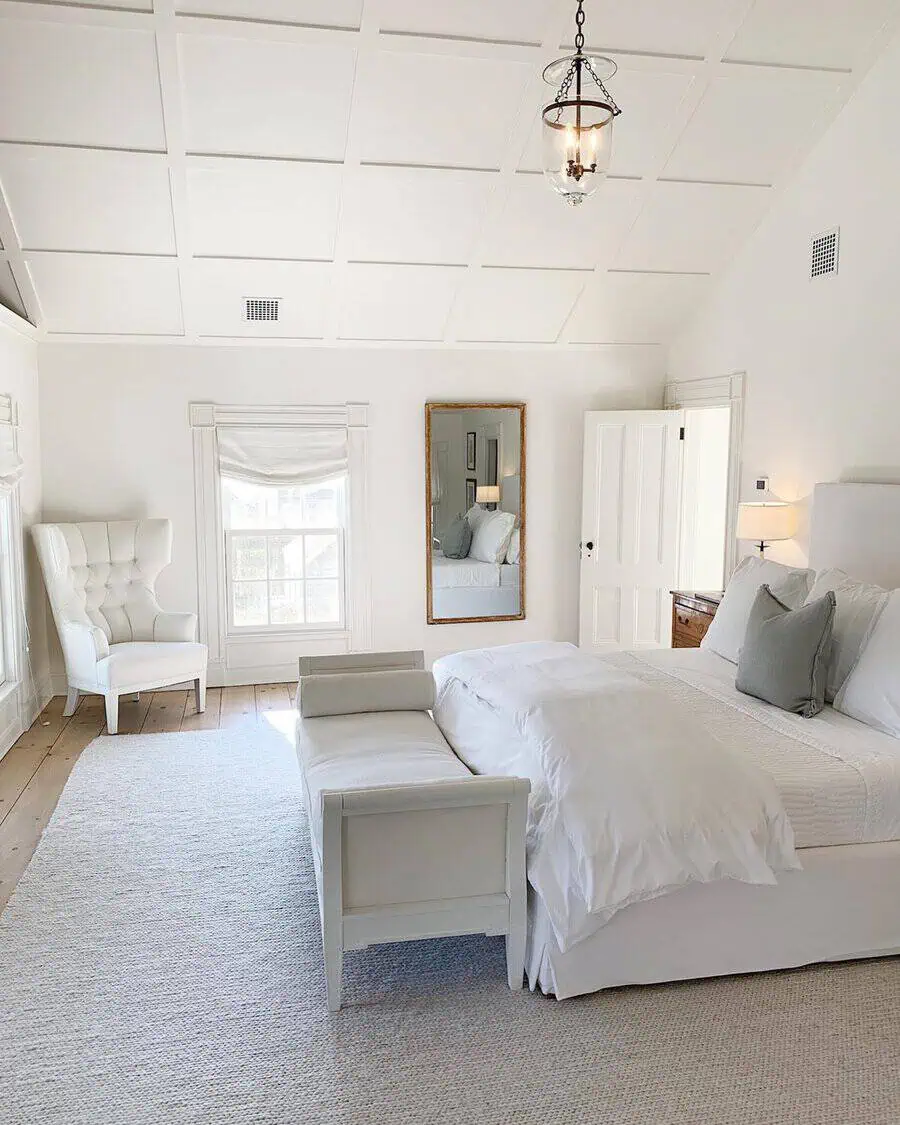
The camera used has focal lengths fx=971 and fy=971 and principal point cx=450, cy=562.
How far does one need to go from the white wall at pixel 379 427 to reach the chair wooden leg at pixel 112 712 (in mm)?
1098

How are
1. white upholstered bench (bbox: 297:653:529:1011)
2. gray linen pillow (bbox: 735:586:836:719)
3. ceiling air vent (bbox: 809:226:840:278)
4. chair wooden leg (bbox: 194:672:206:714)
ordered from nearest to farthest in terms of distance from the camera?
1. white upholstered bench (bbox: 297:653:529:1011)
2. gray linen pillow (bbox: 735:586:836:719)
3. ceiling air vent (bbox: 809:226:840:278)
4. chair wooden leg (bbox: 194:672:206:714)

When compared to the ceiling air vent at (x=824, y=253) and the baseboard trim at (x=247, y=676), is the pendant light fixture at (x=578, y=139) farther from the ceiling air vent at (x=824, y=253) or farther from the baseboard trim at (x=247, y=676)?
the baseboard trim at (x=247, y=676)

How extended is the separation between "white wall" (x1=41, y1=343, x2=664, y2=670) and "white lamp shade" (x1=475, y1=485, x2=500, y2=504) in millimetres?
261

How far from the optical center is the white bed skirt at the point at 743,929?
A: 2775mm

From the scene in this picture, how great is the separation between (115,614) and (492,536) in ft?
8.13

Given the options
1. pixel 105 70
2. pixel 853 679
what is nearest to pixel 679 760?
pixel 853 679

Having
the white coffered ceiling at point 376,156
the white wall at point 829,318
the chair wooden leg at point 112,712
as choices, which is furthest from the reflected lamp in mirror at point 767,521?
the chair wooden leg at point 112,712

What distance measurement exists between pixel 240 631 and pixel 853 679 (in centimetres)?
402

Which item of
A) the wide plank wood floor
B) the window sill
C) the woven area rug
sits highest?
the window sill

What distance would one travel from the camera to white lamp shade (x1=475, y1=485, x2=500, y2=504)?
652 cm

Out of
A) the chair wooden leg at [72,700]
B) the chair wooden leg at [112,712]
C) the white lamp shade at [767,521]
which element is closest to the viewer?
the white lamp shade at [767,521]

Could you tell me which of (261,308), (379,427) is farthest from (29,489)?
(379,427)

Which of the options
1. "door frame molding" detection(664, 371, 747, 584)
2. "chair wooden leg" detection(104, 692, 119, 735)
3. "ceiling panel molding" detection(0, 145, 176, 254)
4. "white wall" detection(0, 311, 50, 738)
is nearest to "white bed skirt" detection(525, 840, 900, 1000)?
"door frame molding" detection(664, 371, 747, 584)

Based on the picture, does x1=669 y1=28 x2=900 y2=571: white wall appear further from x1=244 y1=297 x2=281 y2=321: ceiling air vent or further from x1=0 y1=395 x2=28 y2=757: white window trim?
x1=0 y1=395 x2=28 y2=757: white window trim
